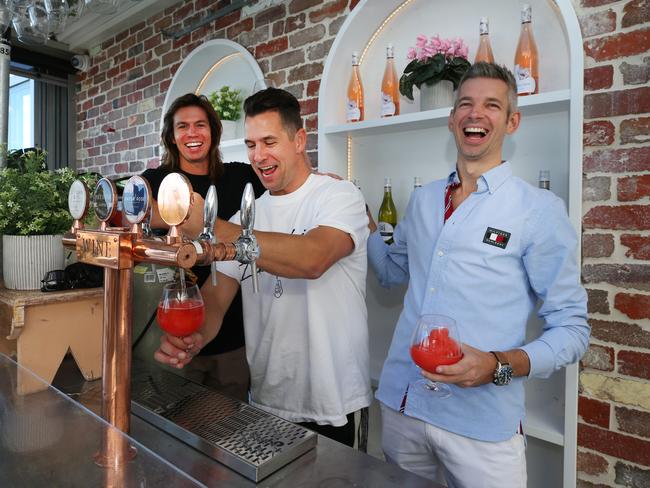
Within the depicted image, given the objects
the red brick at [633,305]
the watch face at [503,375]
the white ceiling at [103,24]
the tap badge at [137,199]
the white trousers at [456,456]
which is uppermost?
the white ceiling at [103,24]

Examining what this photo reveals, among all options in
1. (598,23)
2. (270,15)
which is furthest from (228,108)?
(598,23)

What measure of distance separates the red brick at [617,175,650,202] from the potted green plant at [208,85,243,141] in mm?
1964

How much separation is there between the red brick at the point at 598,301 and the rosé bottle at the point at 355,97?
117 cm

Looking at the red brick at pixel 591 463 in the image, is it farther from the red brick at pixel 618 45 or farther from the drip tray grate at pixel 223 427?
the red brick at pixel 618 45

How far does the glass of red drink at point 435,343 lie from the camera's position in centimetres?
105

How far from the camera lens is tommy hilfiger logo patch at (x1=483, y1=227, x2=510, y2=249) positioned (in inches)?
49.9

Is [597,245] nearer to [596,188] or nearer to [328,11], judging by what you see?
[596,188]

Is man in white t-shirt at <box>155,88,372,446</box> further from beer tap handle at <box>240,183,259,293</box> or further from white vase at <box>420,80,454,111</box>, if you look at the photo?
white vase at <box>420,80,454,111</box>

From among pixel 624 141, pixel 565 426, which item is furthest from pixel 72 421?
pixel 624 141

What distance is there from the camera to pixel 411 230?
151cm

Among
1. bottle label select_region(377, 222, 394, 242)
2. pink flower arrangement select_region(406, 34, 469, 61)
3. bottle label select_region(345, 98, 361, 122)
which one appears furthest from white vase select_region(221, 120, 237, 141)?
pink flower arrangement select_region(406, 34, 469, 61)

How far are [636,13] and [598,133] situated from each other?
36 centimetres

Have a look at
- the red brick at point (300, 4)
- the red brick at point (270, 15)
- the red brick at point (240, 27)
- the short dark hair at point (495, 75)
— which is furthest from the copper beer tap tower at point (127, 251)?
the red brick at point (240, 27)

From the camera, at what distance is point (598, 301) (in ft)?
5.08
